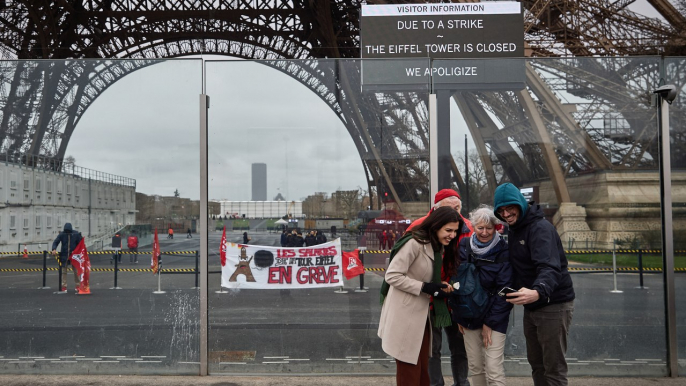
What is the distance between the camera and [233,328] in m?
5.34

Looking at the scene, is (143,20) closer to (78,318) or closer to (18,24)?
(18,24)

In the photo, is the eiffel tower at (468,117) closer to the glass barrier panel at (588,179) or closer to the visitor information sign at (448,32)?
the glass barrier panel at (588,179)

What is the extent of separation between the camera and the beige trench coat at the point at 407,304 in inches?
144

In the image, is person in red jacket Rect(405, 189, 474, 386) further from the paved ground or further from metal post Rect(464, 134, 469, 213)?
metal post Rect(464, 134, 469, 213)

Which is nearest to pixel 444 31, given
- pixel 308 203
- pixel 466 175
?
pixel 466 175

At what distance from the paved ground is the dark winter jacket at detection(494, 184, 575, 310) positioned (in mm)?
1716

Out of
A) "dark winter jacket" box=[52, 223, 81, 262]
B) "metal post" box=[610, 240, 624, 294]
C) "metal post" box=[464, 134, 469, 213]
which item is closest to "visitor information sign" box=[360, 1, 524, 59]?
"metal post" box=[464, 134, 469, 213]

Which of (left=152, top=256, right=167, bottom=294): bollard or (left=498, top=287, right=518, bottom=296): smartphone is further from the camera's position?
(left=152, top=256, right=167, bottom=294): bollard

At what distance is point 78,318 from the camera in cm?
539

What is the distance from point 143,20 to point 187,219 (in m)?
41.0

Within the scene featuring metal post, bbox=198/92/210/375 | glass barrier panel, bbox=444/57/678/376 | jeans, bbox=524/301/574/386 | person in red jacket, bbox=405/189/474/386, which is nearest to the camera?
jeans, bbox=524/301/574/386

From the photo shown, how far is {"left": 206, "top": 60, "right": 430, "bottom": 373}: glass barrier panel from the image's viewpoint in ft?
17.6

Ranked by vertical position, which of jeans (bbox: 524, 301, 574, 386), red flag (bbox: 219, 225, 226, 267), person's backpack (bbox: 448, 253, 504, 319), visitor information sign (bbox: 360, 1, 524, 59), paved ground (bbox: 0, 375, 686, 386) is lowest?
paved ground (bbox: 0, 375, 686, 386)

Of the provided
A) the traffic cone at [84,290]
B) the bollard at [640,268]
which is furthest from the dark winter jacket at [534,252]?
the traffic cone at [84,290]
